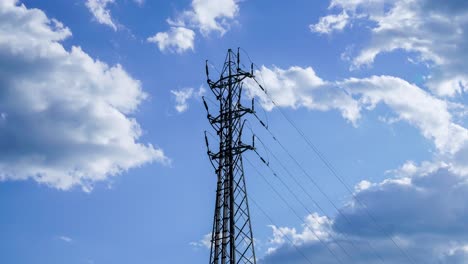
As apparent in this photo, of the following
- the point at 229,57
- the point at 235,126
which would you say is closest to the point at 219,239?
the point at 235,126

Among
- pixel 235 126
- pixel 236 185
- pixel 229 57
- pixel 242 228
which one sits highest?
pixel 229 57

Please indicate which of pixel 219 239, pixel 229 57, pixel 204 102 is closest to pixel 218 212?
pixel 219 239

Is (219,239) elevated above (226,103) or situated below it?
below

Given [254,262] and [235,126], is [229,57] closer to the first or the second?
[235,126]

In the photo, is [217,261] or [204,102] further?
[204,102]

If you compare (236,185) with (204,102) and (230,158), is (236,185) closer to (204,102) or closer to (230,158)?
(230,158)

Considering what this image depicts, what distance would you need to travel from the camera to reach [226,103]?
47.7 m

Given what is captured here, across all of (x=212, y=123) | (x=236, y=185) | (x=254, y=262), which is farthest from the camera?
(x=212, y=123)

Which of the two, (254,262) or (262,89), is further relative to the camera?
(262,89)

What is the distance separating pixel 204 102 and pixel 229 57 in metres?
4.48

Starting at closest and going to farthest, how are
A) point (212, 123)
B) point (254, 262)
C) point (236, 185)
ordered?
point (254, 262) < point (236, 185) < point (212, 123)

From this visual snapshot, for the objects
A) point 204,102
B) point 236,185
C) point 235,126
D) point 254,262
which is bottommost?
point 254,262

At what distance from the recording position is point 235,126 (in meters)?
46.2

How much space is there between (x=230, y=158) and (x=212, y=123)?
4196mm
